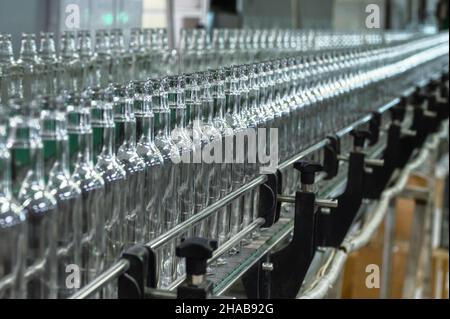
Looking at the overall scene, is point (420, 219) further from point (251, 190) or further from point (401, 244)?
point (251, 190)

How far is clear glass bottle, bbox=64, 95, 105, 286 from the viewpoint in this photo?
0.80 m

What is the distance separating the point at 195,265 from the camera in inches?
35.2

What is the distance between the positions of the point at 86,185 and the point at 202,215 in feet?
0.79

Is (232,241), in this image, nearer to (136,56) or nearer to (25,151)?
(25,151)

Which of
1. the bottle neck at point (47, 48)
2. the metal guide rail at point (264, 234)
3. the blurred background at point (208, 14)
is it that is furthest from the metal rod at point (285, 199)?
the blurred background at point (208, 14)

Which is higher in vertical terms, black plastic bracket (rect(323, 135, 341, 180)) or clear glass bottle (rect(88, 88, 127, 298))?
clear glass bottle (rect(88, 88, 127, 298))

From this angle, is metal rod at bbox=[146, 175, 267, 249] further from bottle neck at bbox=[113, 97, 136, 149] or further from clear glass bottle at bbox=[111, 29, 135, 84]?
clear glass bottle at bbox=[111, 29, 135, 84]

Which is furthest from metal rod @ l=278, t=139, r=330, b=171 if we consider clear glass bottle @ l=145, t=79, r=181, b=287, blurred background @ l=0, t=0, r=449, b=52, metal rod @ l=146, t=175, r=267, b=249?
blurred background @ l=0, t=0, r=449, b=52

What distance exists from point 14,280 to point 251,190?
1.87 ft

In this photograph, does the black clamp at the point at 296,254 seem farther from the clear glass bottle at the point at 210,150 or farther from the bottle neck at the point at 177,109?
the bottle neck at the point at 177,109

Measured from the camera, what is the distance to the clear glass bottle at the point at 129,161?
0.92m

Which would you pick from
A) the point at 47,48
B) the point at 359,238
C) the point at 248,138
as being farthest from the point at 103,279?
the point at 359,238

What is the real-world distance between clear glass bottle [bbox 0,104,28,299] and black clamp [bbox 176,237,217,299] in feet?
0.67
